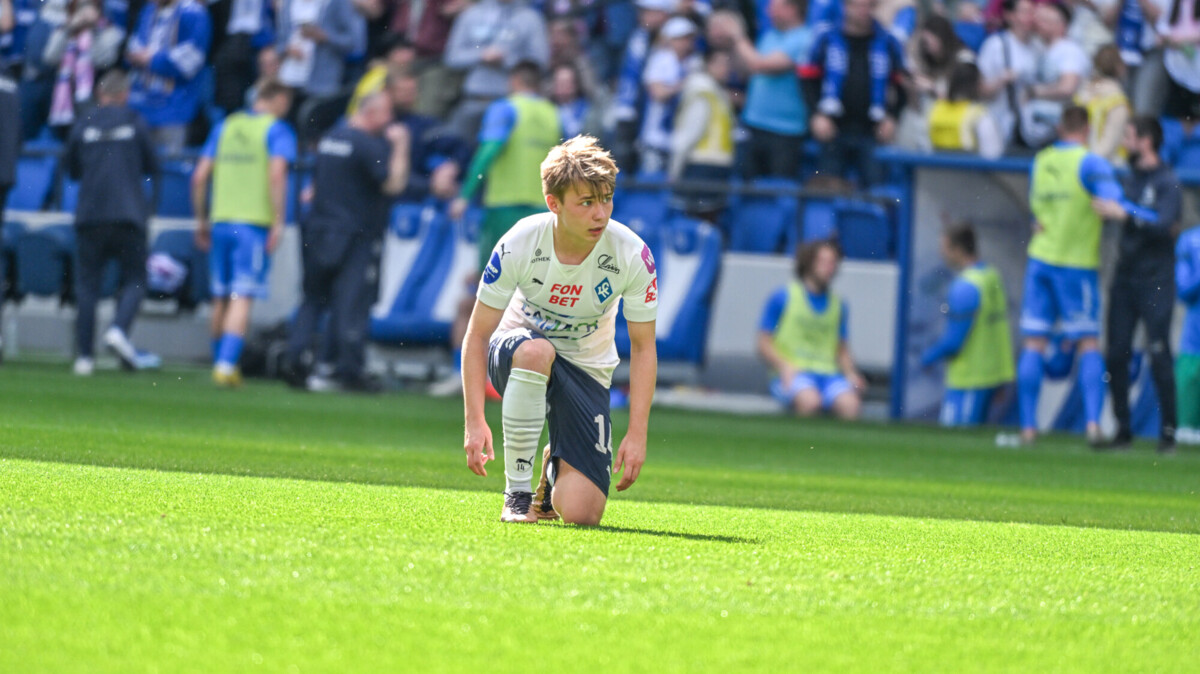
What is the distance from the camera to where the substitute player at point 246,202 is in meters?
14.4

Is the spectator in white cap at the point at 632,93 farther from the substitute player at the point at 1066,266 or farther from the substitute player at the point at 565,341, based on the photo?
the substitute player at the point at 565,341

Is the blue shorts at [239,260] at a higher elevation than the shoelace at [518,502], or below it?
higher

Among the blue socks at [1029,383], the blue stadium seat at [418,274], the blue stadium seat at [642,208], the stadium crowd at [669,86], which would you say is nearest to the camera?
the blue socks at [1029,383]

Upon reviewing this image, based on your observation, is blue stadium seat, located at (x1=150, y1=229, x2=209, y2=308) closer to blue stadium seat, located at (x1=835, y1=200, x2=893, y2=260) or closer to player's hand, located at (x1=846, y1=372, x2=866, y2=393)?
blue stadium seat, located at (x1=835, y1=200, x2=893, y2=260)

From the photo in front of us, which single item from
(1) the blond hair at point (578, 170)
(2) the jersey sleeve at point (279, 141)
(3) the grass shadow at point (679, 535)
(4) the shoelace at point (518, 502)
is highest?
(2) the jersey sleeve at point (279, 141)

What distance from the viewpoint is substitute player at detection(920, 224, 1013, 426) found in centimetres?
1390

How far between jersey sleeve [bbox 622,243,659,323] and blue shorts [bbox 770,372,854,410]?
8604 millimetres

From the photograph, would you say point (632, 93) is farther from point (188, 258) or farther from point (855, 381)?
point (188, 258)

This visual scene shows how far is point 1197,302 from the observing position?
13.3 metres

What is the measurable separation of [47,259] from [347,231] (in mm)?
3897

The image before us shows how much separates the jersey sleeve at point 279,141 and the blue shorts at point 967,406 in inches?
239

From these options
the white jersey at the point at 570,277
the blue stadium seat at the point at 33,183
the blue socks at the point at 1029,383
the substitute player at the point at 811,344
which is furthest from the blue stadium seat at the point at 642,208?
the white jersey at the point at 570,277

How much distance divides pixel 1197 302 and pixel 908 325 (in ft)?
7.68

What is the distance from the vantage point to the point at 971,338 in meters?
13.9
